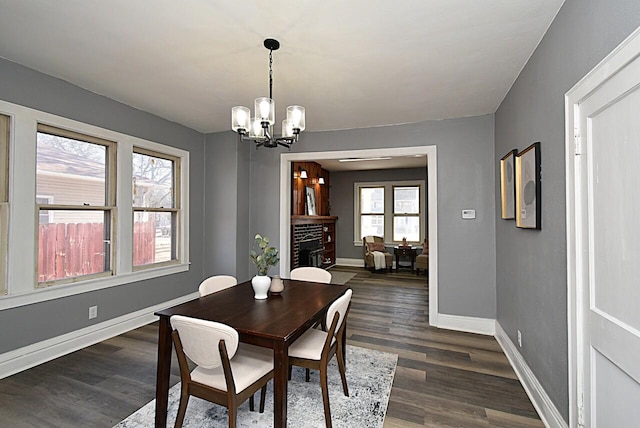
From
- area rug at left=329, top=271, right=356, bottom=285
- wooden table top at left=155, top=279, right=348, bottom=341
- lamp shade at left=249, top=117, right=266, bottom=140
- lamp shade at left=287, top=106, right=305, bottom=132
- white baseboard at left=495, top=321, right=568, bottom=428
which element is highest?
lamp shade at left=287, top=106, right=305, bottom=132

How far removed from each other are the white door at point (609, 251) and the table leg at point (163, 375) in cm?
223

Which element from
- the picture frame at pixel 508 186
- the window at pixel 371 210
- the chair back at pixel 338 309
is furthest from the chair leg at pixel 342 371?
the window at pixel 371 210

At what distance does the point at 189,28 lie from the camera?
6.73 ft

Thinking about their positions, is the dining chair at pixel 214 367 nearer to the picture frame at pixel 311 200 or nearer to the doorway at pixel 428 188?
the doorway at pixel 428 188

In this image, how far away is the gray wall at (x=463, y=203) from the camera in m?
3.67

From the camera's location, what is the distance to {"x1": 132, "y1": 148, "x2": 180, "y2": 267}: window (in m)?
3.80

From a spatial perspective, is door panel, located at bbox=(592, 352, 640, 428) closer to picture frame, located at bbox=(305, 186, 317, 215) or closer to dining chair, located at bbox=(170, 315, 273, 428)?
dining chair, located at bbox=(170, 315, 273, 428)

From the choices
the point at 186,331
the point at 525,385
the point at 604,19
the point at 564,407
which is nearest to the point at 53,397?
the point at 186,331

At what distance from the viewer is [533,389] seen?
2.24 metres

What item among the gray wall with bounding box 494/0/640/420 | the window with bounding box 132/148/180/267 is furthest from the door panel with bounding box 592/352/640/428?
the window with bounding box 132/148/180/267

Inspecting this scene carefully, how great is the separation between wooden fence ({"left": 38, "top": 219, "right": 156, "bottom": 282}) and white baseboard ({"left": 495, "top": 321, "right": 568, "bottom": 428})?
13.7 feet

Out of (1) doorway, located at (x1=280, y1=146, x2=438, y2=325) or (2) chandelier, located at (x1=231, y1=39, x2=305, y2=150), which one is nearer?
(2) chandelier, located at (x1=231, y1=39, x2=305, y2=150)

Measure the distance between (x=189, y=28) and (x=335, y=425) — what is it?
2.77m

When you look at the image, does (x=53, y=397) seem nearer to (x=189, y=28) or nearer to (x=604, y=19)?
(x=189, y=28)
